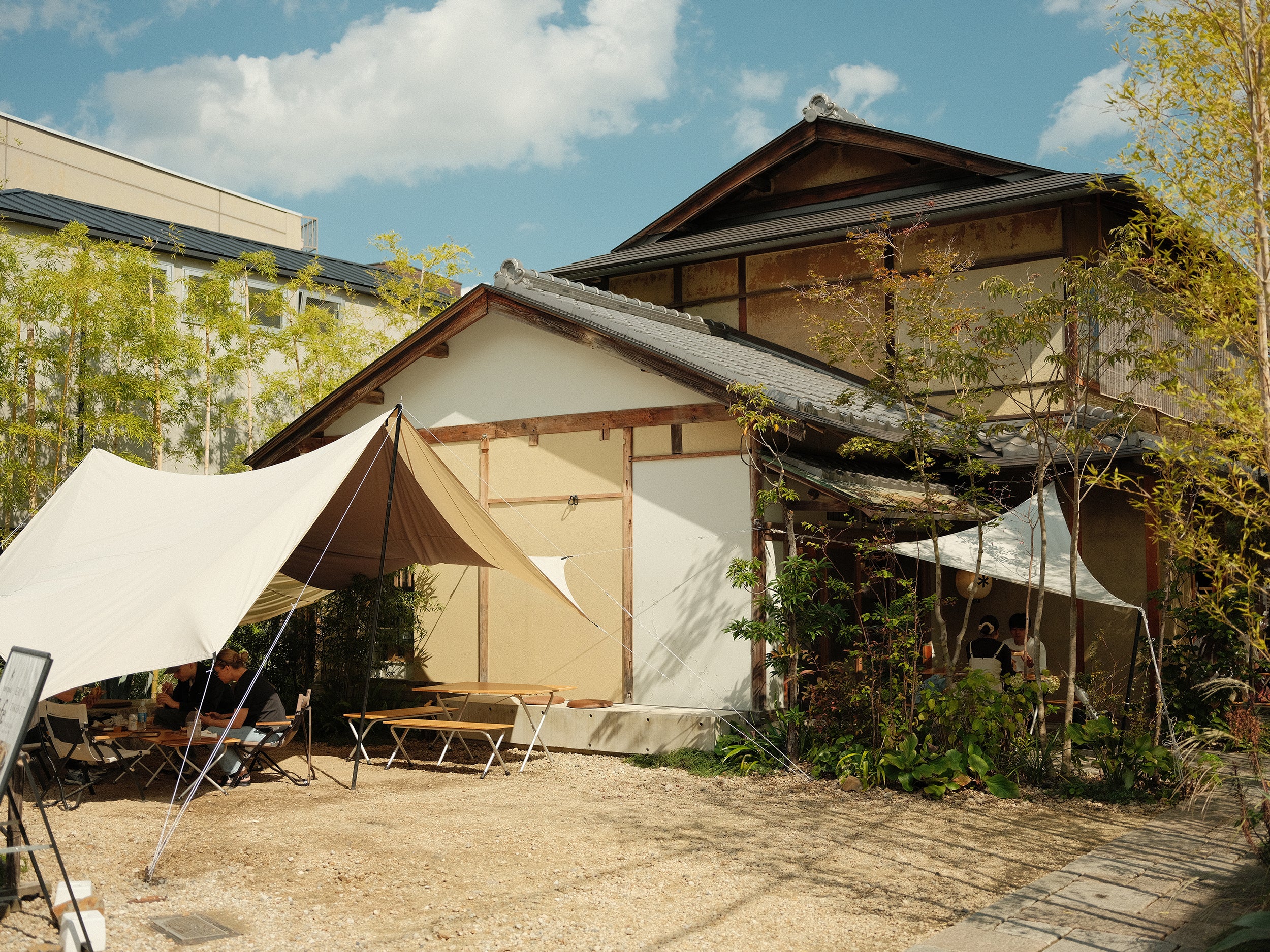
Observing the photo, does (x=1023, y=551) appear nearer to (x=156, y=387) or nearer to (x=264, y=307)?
(x=156, y=387)

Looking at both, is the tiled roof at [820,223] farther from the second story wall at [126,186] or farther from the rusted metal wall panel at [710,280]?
the second story wall at [126,186]

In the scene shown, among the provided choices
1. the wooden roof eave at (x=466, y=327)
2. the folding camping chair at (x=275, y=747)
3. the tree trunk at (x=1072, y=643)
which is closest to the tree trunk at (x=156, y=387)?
the wooden roof eave at (x=466, y=327)

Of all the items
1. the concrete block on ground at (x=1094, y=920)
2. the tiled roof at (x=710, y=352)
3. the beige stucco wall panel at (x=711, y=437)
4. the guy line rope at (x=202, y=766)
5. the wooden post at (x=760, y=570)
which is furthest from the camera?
the beige stucco wall panel at (x=711, y=437)

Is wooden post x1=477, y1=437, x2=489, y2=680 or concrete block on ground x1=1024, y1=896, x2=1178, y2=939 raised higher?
wooden post x1=477, y1=437, x2=489, y2=680

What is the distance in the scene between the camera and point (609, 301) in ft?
36.4

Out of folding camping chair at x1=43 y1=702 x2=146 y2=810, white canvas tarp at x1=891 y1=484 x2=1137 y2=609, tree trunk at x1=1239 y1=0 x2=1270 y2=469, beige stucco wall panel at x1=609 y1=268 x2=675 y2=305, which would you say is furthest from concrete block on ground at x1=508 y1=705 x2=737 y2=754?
beige stucco wall panel at x1=609 y1=268 x2=675 y2=305

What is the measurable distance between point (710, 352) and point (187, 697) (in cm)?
507

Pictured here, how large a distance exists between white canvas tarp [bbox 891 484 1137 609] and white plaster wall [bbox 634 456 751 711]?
51.2 inches

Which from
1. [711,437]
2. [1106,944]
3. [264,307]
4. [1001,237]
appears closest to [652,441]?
[711,437]

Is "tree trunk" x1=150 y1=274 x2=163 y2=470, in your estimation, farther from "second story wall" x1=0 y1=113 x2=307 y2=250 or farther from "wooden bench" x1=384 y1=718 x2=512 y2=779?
"wooden bench" x1=384 y1=718 x2=512 y2=779

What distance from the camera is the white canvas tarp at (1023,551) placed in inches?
279

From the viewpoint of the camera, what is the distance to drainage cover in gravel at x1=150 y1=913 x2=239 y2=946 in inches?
154

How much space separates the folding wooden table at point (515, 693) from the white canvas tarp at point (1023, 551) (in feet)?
9.27

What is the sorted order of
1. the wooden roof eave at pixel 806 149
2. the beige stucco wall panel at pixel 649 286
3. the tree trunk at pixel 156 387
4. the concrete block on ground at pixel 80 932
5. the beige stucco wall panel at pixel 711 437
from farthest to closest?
1. the tree trunk at pixel 156 387
2. the beige stucco wall panel at pixel 649 286
3. the wooden roof eave at pixel 806 149
4. the beige stucco wall panel at pixel 711 437
5. the concrete block on ground at pixel 80 932
